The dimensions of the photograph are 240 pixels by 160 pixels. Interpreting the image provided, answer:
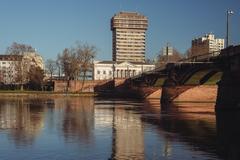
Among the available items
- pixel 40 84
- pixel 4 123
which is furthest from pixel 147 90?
pixel 4 123

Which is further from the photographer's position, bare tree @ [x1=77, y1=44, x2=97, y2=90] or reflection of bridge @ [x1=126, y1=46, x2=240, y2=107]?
bare tree @ [x1=77, y1=44, x2=97, y2=90]

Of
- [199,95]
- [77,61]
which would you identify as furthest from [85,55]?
[199,95]

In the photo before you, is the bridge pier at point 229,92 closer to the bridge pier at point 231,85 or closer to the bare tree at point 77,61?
the bridge pier at point 231,85

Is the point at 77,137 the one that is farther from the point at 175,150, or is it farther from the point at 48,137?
the point at 175,150

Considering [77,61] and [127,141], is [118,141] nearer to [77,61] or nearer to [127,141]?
[127,141]

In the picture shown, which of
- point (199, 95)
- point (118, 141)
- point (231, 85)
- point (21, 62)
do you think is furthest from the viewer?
point (21, 62)

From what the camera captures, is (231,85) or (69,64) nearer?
(231,85)

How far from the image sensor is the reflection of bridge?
67875mm

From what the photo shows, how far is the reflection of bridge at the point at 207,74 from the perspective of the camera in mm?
67875

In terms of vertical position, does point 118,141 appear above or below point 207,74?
below

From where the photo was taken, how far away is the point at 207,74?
102 meters

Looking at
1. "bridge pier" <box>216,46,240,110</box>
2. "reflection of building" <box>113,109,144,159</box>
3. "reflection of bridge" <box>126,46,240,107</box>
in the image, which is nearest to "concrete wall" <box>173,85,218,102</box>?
"reflection of bridge" <box>126,46,240,107</box>

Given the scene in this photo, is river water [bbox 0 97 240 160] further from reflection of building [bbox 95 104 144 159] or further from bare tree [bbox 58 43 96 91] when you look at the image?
bare tree [bbox 58 43 96 91]

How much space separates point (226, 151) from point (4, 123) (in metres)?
23.1
